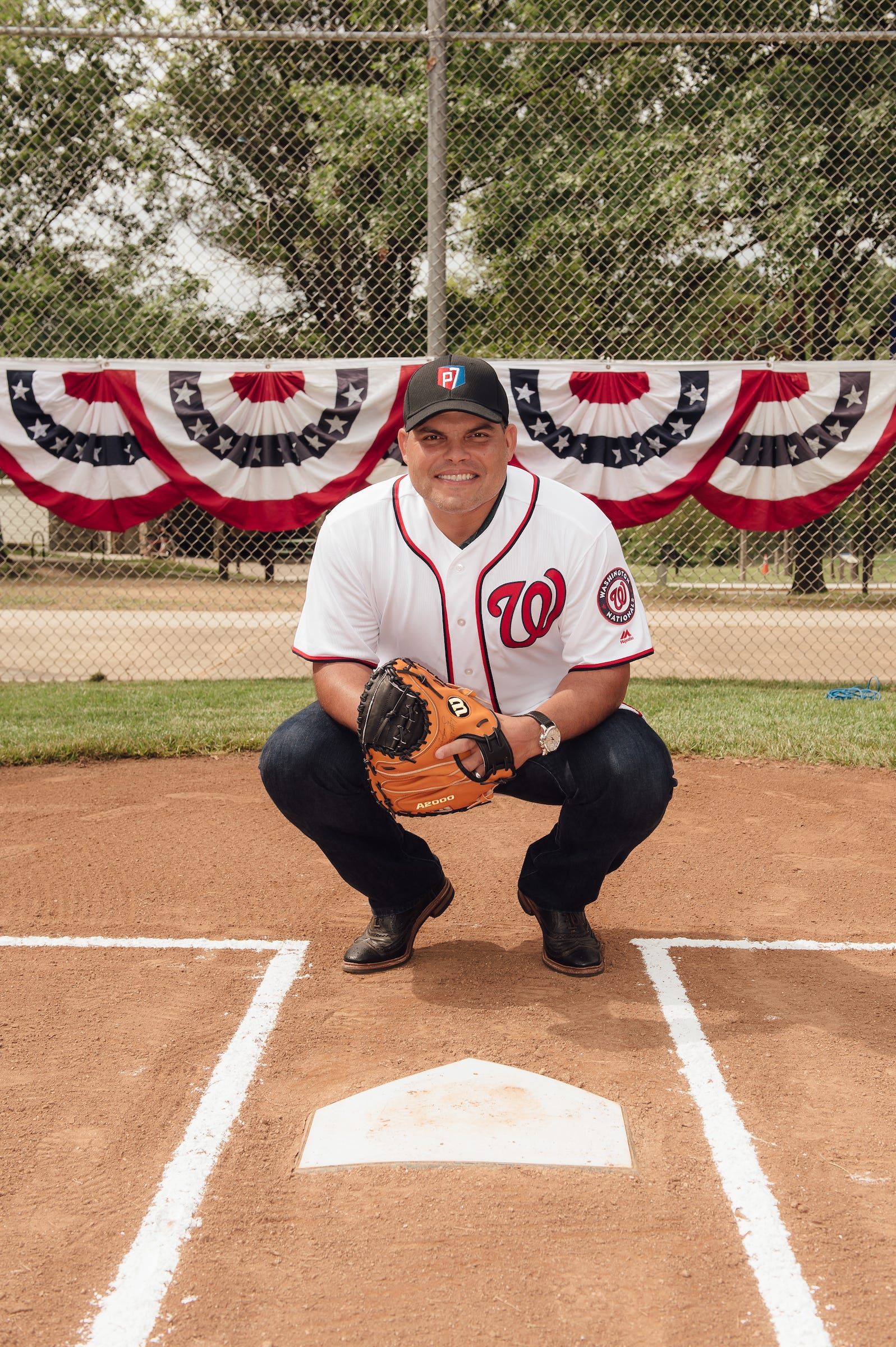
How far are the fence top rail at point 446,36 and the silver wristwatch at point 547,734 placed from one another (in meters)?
4.70

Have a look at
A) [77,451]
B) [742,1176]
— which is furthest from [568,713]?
[77,451]

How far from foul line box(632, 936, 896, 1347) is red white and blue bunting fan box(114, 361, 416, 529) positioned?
4.11m

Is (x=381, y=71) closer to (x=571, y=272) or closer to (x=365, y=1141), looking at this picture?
(x=571, y=272)

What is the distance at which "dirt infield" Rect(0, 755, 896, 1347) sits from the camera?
62.7 inches

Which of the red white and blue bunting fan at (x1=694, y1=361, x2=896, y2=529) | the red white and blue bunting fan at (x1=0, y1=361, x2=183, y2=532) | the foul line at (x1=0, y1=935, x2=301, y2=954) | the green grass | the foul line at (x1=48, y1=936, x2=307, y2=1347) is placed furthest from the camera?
the red white and blue bunting fan at (x1=694, y1=361, x2=896, y2=529)

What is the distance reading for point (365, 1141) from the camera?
1995 millimetres

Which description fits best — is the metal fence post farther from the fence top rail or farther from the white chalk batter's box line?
the white chalk batter's box line

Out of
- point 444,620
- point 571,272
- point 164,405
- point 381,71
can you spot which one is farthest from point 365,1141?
point 381,71

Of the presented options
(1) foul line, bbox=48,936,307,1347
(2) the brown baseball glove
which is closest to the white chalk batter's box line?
(1) foul line, bbox=48,936,307,1347

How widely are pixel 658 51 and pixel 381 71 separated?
3.22 m

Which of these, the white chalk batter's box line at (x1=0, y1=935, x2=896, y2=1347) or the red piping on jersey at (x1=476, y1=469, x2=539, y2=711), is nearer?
the white chalk batter's box line at (x1=0, y1=935, x2=896, y2=1347)

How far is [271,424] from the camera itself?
6.29m

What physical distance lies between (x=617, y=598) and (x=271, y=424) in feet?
13.3

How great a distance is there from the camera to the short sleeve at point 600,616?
2.68m
